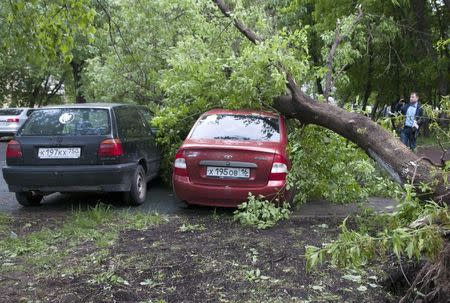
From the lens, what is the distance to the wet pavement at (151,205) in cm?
705

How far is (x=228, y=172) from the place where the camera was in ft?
21.2

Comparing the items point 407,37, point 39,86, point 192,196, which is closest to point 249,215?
point 192,196

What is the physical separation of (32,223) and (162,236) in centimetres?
194

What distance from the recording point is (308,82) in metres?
7.78

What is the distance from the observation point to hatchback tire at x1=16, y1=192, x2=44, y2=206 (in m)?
7.41

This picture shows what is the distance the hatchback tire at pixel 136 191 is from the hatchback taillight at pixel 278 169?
7.07ft

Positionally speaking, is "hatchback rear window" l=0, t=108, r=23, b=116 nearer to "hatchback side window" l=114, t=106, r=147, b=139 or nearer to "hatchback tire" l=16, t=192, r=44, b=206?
"hatchback side window" l=114, t=106, r=147, b=139

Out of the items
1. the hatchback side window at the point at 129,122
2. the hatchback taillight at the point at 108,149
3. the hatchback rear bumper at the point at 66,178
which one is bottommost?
the hatchback rear bumper at the point at 66,178

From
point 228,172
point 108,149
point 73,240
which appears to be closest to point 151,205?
point 108,149

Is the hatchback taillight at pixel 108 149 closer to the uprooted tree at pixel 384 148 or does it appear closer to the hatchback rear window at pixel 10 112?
the uprooted tree at pixel 384 148

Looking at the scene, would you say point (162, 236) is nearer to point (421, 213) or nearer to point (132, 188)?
point (132, 188)

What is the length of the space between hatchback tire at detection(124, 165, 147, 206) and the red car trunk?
1.15m

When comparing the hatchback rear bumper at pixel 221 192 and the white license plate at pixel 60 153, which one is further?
→ the white license plate at pixel 60 153

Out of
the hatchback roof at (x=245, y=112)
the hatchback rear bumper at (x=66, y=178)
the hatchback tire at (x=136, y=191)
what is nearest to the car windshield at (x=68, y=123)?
the hatchback rear bumper at (x=66, y=178)
